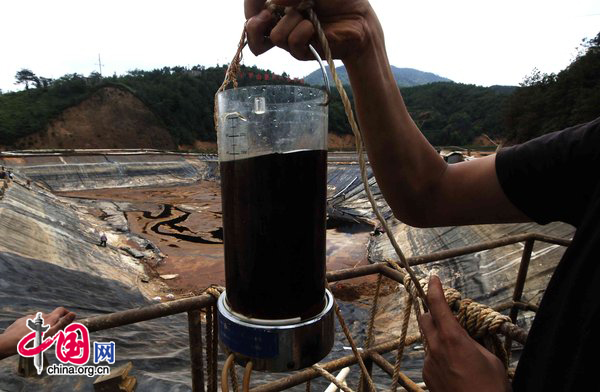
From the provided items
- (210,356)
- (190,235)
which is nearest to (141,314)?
(210,356)

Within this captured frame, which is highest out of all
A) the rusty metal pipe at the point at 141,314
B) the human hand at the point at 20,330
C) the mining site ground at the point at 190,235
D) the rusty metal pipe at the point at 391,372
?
the rusty metal pipe at the point at 141,314

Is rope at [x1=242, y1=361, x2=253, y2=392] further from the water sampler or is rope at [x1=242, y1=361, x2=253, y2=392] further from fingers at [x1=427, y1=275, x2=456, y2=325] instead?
fingers at [x1=427, y1=275, x2=456, y2=325]

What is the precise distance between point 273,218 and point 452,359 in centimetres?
71

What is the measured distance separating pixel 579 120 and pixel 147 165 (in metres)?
33.1

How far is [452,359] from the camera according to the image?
3.69 ft

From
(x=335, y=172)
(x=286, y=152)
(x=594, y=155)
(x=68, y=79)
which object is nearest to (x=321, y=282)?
(x=286, y=152)

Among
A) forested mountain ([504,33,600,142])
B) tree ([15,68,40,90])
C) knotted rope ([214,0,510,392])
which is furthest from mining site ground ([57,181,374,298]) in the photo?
tree ([15,68,40,90])

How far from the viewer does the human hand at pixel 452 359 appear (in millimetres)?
1092

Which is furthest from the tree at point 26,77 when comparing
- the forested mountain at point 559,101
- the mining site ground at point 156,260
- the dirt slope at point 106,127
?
the forested mountain at point 559,101

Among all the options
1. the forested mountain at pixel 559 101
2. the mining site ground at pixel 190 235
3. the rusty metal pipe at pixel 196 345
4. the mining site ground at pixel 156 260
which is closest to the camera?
the rusty metal pipe at pixel 196 345

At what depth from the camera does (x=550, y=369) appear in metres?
0.99

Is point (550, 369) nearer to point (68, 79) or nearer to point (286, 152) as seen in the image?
point (286, 152)

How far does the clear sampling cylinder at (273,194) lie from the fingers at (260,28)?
0.46 feet

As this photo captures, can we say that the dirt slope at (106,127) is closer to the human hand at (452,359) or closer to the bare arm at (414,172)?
the bare arm at (414,172)
